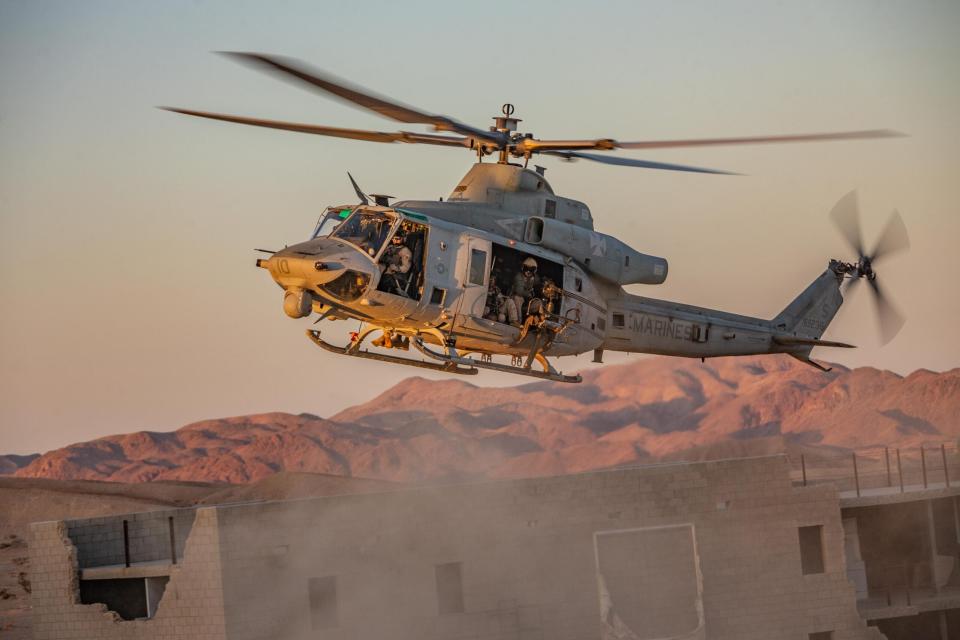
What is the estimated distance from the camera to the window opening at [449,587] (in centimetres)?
2508

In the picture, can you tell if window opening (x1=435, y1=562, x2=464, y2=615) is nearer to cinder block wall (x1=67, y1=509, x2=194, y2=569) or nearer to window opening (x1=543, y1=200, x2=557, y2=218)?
cinder block wall (x1=67, y1=509, x2=194, y2=569)

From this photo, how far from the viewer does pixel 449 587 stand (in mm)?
25266

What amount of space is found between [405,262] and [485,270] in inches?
53.3

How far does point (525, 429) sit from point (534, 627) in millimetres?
62769

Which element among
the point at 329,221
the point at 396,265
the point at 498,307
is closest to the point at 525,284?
the point at 498,307

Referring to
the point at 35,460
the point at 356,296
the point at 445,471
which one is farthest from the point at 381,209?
the point at 35,460

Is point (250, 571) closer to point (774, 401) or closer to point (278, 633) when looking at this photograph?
point (278, 633)

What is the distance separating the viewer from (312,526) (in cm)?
2486

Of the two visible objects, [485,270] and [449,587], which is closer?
[485,270]

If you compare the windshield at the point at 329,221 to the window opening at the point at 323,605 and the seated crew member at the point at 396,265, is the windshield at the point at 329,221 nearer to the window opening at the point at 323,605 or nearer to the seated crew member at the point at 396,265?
the seated crew member at the point at 396,265

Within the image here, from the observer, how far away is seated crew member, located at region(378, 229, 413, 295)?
2050 cm

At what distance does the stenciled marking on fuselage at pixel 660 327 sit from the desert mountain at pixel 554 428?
44.5m

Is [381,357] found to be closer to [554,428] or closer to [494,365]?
[494,365]

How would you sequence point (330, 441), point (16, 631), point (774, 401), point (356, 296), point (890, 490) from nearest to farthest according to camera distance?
point (356, 296) → point (890, 490) → point (16, 631) → point (330, 441) → point (774, 401)
